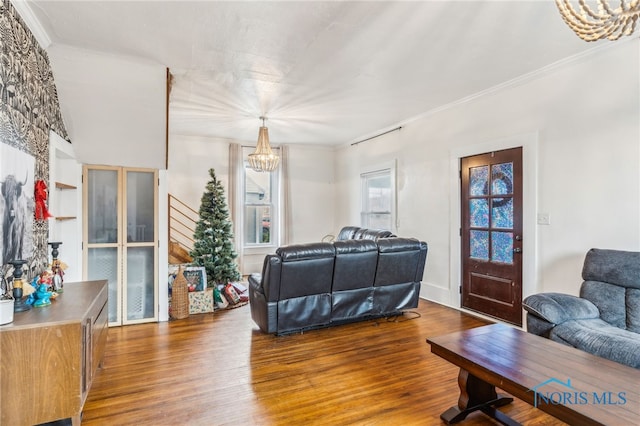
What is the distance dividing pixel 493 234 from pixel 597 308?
149cm

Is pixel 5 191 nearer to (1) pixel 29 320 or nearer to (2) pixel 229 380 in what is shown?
(1) pixel 29 320

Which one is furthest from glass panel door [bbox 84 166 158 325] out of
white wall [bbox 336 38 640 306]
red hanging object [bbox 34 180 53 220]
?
white wall [bbox 336 38 640 306]

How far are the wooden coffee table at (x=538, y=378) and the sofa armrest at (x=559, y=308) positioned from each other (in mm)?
392

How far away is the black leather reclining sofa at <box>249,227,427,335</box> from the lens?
3.48 metres

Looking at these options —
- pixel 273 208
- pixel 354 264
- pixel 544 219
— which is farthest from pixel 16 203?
pixel 273 208

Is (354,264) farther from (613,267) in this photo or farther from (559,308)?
(613,267)

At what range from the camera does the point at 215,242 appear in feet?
16.5

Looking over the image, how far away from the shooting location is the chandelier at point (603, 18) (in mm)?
1667

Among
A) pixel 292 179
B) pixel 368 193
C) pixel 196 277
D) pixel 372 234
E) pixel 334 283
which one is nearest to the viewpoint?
pixel 334 283

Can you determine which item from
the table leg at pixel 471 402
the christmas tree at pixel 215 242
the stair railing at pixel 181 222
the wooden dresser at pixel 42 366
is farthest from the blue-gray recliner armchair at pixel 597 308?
the stair railing at pixel 181 222

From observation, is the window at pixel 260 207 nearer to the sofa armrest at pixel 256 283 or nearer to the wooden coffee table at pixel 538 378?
the sofa armrest at pixel 256 283

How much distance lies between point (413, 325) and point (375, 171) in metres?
3.26

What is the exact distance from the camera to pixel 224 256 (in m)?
5.02

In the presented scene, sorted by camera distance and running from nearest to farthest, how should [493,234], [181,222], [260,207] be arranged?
A: [493,234]
[181,222]
[260,207]
